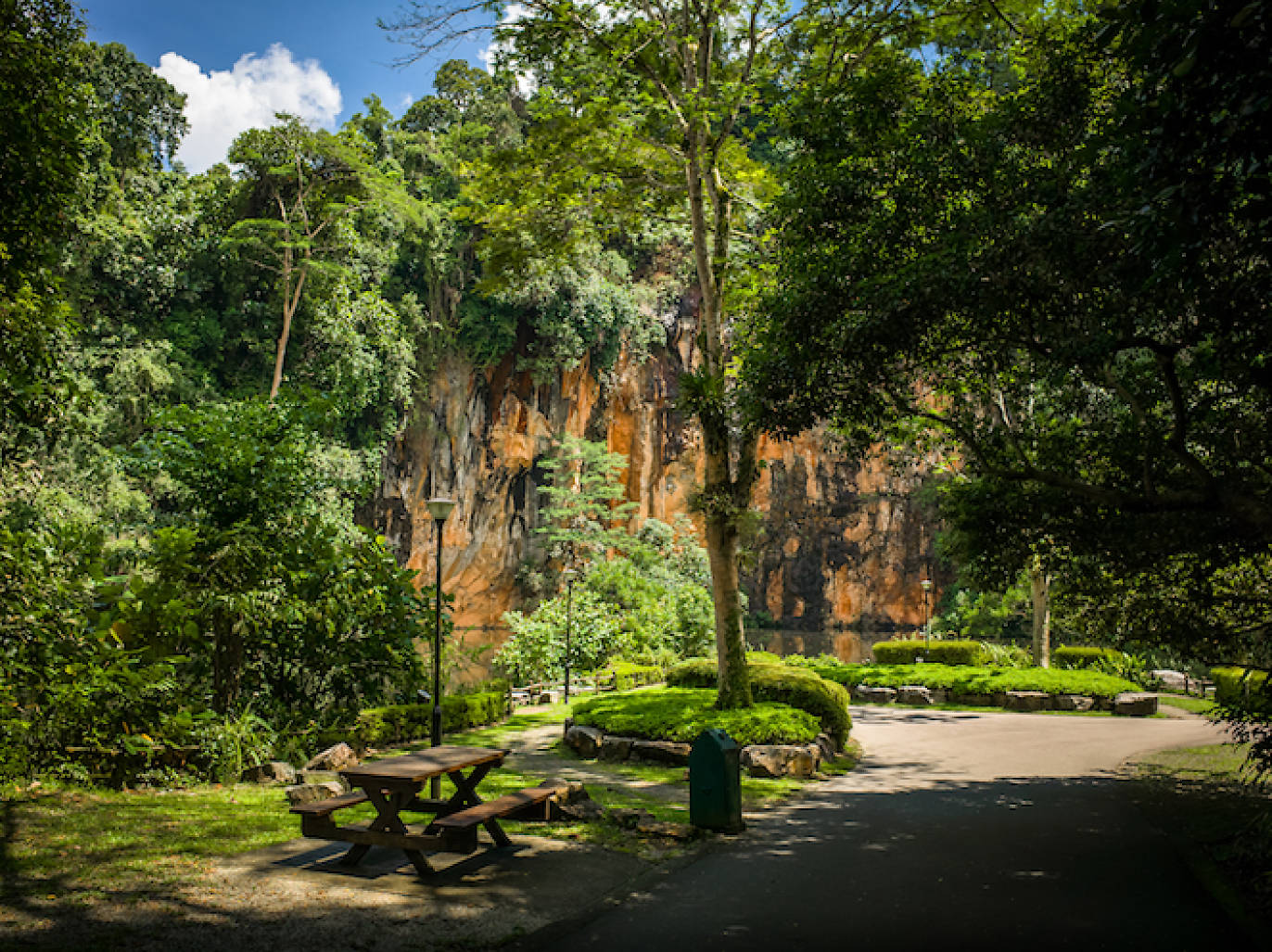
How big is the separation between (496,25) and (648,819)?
10360 millimetres

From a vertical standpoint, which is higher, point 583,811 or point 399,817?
point 399,817

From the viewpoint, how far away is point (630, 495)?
1555 inches

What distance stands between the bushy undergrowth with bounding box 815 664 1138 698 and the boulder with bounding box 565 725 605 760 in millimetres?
11390

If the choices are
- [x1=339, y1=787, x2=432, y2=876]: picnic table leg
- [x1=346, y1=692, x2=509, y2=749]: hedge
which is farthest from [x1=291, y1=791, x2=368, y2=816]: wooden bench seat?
[x1=346, y1=692, x2=509, y2=749]: hedge

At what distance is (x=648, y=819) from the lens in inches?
270

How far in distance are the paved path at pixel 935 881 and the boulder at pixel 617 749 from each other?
9.52ft

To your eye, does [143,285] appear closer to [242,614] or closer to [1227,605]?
[242,614]

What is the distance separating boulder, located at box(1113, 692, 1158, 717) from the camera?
55.9 feet

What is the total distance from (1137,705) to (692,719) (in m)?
11.6

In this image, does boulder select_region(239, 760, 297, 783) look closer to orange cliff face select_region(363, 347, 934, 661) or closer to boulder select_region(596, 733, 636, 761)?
boulder select_region(596, 733, 636, 761)

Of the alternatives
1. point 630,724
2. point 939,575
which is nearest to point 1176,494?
point 630,724

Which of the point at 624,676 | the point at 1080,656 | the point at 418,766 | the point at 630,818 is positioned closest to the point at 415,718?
the point at 630,818

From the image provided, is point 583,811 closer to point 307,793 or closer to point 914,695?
point 307,793

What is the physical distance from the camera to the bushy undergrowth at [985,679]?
18188 millimetres
